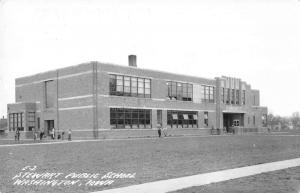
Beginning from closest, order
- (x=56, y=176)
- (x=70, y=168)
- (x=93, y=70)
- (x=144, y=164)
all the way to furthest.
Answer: (x=56, y=176) → (x=70, y=168) → (x=144, y=164) → (x=93, y=70)

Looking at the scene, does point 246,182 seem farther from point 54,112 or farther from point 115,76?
point 54,112

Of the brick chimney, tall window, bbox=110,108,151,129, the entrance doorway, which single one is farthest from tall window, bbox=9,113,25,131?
the entrance doorway

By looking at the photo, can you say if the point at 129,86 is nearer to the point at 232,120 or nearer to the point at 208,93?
the point at 208,93

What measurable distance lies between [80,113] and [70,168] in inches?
1165

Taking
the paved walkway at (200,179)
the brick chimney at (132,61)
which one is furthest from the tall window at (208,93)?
the paved walkway at (200,179)

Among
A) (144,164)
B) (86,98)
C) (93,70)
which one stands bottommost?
(144,164)

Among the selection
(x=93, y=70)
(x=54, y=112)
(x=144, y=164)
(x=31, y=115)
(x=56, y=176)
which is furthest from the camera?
(x=31, y=115)

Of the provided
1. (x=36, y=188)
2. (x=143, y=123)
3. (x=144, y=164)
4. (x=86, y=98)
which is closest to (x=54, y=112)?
(x=86, y=98)

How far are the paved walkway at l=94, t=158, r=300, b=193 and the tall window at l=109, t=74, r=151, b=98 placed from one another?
1209 inches

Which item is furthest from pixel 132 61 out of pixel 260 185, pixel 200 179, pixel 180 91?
pixel 260 185

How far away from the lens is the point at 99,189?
10.3 metres

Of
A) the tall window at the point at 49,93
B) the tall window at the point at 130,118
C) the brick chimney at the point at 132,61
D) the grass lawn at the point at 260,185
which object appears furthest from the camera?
the brick chimney at the point at 132,61

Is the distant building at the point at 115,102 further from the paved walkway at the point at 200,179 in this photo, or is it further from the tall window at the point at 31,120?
the paved walkway at the point at 200,179

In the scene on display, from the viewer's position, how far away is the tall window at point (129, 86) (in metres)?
44.6
